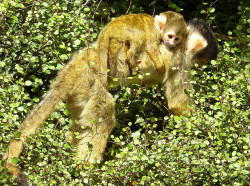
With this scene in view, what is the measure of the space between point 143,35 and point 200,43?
1.04 meters

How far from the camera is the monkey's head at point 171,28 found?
5688 millimetres

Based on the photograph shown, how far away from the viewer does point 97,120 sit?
A: 5148mm

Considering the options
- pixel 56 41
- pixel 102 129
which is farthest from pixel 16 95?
pixel 56 41

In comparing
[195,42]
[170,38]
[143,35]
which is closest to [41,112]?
[143,35]

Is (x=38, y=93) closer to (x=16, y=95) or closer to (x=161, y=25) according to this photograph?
(x=16, y=95)

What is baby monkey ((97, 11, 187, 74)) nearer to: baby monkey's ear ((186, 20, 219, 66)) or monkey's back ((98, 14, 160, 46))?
monkey's back ((98, 14, 160, 46))

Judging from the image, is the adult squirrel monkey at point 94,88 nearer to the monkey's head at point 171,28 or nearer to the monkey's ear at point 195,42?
the monkey's ear at point 195,42

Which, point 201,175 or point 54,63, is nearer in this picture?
point 201,175

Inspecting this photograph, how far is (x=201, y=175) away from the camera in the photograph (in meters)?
4.39

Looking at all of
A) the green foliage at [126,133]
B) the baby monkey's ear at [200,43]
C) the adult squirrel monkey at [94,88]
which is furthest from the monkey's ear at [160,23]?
the green foliage at [126,133]

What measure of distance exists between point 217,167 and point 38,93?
125 inches

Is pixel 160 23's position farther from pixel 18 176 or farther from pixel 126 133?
pixel 18 176

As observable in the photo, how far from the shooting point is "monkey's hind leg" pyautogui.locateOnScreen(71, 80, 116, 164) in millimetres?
5133

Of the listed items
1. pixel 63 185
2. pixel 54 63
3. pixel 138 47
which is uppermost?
pixel 138 47
